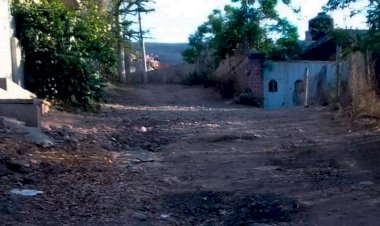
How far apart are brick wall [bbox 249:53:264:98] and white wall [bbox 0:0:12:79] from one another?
11.2m

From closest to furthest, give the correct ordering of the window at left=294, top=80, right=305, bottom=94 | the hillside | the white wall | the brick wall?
the white wall, the window at left=294, top=80, right=305, bottom=94, the brick wall, the hillside

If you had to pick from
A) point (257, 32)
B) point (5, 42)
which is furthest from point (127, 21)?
point (5, 42)

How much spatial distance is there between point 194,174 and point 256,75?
15.1 metres

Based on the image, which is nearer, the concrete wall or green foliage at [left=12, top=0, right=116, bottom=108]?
green foliage at [left=12, top=0, right=116, bottom=108]

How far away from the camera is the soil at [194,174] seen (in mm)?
5441

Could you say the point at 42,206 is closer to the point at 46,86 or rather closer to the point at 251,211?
the point at 251,211

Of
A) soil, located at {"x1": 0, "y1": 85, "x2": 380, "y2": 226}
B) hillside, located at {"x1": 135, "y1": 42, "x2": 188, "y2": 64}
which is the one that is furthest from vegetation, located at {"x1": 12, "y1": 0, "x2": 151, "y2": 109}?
hillside, located at {"x1": 135, "y1": 42, "x2": 188, "y2": 64}

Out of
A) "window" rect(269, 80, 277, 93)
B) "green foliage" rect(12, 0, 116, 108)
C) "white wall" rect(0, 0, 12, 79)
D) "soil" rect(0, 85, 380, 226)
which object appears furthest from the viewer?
"window" rect(269, 80, 277, 93)

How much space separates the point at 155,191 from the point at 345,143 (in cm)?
334

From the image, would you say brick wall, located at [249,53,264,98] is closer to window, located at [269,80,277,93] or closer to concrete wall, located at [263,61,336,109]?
concrete wall, located at [263,61,336,109]

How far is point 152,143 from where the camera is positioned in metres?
9.74

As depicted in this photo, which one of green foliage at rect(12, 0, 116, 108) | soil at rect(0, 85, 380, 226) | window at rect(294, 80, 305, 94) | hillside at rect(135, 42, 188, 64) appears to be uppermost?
hillside at rect(135, 42, 188, 64)

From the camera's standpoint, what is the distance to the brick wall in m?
22.0

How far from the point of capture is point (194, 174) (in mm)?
7223
